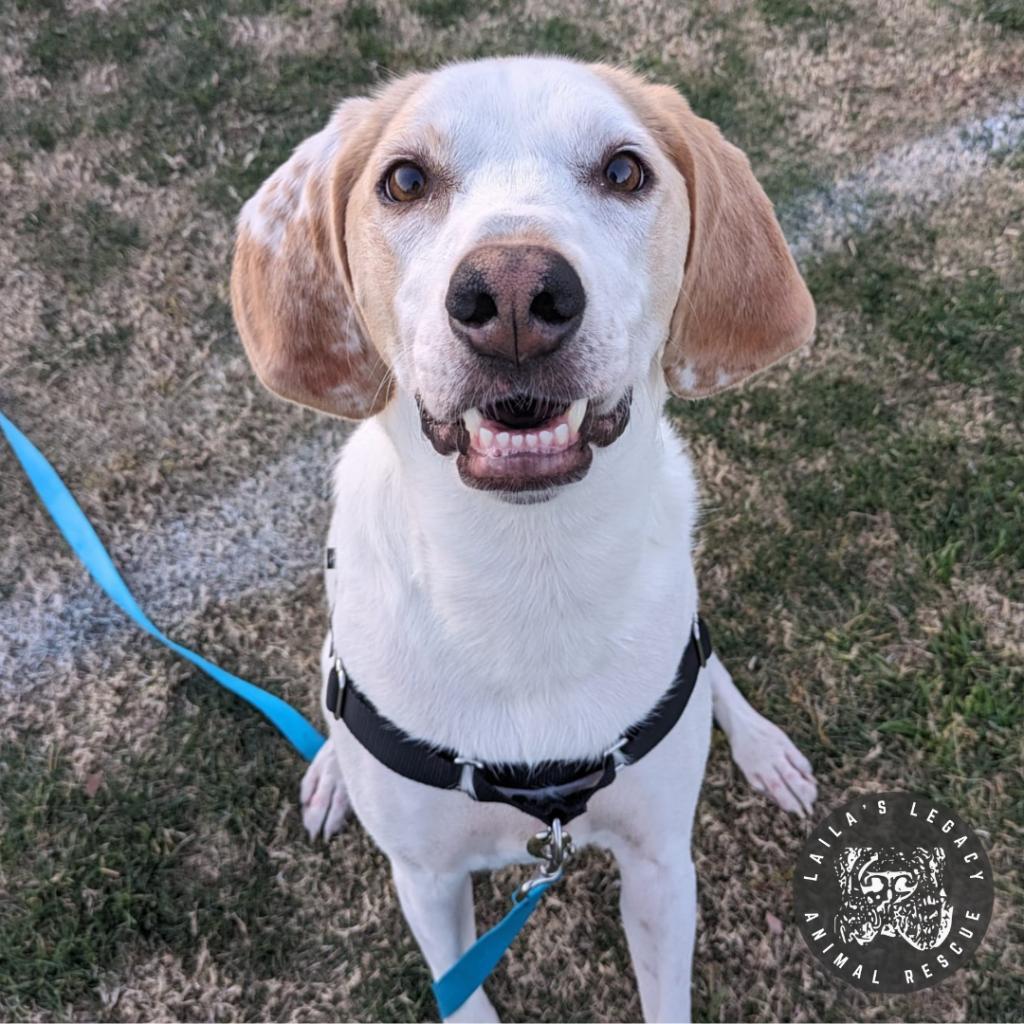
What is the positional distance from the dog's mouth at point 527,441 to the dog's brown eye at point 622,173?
450 millimetres

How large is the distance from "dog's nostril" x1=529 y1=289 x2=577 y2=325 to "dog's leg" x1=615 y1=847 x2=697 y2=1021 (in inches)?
61.7

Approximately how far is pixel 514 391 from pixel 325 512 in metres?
2.55

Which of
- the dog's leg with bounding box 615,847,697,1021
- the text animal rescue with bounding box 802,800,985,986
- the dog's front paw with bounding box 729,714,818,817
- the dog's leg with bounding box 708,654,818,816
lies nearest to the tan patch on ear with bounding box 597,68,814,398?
the dog's leg with bounding box 615,847,697,1021

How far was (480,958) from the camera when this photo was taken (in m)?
2.45

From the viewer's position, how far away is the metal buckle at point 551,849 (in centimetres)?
227

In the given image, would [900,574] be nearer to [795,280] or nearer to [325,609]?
[795,280]

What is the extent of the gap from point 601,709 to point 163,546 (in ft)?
8.00

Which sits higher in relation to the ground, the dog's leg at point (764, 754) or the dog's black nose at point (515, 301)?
the dog's black nose at point (515, 301)

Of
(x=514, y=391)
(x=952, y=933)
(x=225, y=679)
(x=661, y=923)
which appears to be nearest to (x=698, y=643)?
(x=661, y=923)

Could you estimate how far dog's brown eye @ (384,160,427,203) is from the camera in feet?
6.08

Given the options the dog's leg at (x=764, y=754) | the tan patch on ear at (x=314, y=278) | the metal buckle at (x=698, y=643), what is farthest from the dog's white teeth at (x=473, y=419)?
the dog's leg at (x=764, y=754)

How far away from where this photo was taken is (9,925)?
Result: 10.6ft

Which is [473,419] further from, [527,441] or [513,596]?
[513,596]

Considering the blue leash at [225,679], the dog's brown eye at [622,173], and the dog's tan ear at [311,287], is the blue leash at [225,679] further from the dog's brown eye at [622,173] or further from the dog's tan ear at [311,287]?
the dog's brown eye at [622,173]
